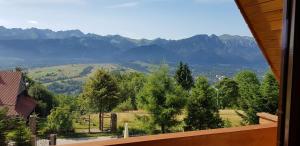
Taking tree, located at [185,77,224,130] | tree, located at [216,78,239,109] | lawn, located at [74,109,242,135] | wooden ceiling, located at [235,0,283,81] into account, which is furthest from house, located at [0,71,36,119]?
wooden ceiling, located at [235,0,283,81]

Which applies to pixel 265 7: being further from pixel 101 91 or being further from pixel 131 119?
pixel 131 119

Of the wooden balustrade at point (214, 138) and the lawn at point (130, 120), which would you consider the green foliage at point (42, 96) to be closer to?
the lawn at point (130, 120)

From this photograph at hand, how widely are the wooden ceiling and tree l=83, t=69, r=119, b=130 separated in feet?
49.2

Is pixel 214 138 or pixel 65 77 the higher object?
pixel 214 138

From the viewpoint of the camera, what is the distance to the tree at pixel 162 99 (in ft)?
39.1

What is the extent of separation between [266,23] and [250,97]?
13620mm

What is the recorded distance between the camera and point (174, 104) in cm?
→ 1204

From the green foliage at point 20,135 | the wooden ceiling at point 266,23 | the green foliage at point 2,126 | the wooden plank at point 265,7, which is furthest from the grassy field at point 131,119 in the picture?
the wooden plank at point 265,7

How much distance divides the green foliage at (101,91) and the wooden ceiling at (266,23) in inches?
591

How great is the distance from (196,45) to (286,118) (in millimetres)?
102175

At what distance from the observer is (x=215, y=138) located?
4.33 ft

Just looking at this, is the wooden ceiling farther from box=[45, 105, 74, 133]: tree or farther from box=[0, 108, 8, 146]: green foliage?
box=[45, 105, 74, 133]: tree

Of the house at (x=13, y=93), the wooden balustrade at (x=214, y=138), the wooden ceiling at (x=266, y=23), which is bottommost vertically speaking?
the house at (x=13, y=93)

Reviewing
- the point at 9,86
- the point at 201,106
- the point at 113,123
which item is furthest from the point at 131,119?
the point at 9,86
